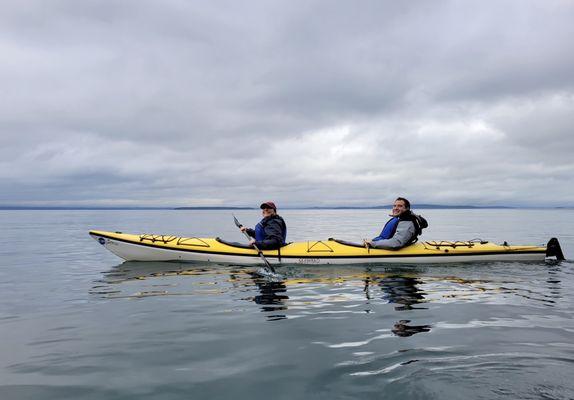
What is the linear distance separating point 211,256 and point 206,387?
31.6ft

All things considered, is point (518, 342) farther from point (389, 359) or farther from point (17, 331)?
point (17, 331)

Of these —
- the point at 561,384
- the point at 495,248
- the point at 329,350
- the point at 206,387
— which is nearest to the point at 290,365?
the point at 329,350

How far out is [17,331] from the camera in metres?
6.77

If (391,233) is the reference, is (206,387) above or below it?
below

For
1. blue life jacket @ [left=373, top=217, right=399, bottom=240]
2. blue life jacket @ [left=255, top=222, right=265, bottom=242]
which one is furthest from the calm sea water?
blue life jacket @ [left=255, top=222, right=265, bottom=242]

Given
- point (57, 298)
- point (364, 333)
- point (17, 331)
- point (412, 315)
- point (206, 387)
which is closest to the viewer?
point (206, 387)

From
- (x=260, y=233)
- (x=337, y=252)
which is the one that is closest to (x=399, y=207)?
(x=337, y=252)

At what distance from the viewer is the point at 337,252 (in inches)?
523

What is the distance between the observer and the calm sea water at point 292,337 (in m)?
4.46

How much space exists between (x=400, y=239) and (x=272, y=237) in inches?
160

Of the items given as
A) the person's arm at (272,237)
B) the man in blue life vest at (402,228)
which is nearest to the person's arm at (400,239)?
the man in blue life vest at (402,228)

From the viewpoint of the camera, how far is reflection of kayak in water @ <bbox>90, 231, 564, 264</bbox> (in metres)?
13.1

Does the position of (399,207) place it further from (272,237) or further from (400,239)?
(272,237)

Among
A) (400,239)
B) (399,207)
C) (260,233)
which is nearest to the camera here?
(399,207)
